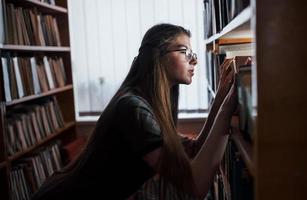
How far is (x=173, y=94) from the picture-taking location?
149 cm

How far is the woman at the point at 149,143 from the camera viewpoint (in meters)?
1.11

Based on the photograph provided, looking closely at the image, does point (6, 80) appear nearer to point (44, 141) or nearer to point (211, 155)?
point (44, 141)

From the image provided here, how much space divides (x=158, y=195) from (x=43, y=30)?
1.84 meters

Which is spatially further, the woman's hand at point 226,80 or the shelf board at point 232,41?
the shelf board at point 232,41

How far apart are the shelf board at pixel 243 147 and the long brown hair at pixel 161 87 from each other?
0.17 m

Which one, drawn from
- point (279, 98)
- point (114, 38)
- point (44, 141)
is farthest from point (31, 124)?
point (279, 98)

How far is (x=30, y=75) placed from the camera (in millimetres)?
2467

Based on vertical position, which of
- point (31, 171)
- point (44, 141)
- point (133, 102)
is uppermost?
point (133, 102)

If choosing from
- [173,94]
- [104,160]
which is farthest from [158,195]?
[173,94]

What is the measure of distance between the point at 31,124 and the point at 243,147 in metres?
1.90

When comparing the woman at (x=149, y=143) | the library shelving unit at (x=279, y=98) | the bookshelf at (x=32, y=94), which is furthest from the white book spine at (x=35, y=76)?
the library shelving unit at (x=279, y=98)

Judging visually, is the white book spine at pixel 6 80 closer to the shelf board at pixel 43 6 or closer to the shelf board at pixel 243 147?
the shelf board at pixel 43 6

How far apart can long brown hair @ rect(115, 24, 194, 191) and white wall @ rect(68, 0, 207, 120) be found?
1.83 metres

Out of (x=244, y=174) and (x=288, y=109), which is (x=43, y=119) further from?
(x=288, y=109)
